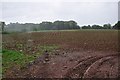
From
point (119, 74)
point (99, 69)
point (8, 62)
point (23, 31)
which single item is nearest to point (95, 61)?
point (99, 69)

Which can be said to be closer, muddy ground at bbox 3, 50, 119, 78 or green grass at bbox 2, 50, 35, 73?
muddy ground at bbox 3, 50, 119, 78

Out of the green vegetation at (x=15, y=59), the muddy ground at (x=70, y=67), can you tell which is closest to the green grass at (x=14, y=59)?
the green vegetation at (x=15, y=59)

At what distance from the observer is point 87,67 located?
29.3ft

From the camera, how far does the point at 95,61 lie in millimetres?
9867

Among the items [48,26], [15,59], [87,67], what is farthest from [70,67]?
[48,26]

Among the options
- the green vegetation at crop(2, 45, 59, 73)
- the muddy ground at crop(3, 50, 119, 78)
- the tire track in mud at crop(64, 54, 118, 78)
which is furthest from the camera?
the green vegetation at crop(2, 45, 59, 73)

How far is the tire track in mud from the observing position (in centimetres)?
805

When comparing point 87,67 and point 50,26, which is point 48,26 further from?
point 87,67

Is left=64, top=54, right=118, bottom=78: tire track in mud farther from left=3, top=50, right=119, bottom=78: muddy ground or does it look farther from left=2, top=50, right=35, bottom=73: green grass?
left=2, top=50, right=35, bottom=73: green grass

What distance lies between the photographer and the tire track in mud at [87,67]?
8046 millimetres

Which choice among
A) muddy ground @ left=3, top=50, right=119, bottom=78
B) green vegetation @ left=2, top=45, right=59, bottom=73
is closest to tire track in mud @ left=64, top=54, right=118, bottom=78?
muddy ground @ left=3, top=50, right=119, bottom=78

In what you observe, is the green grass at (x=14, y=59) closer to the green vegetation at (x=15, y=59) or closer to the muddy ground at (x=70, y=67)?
the green vegetation at (x=15, y=59)

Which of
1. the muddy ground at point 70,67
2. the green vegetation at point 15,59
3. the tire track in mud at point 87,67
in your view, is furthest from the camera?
the green vegetation at point 15,59

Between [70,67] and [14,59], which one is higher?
[14,59]
